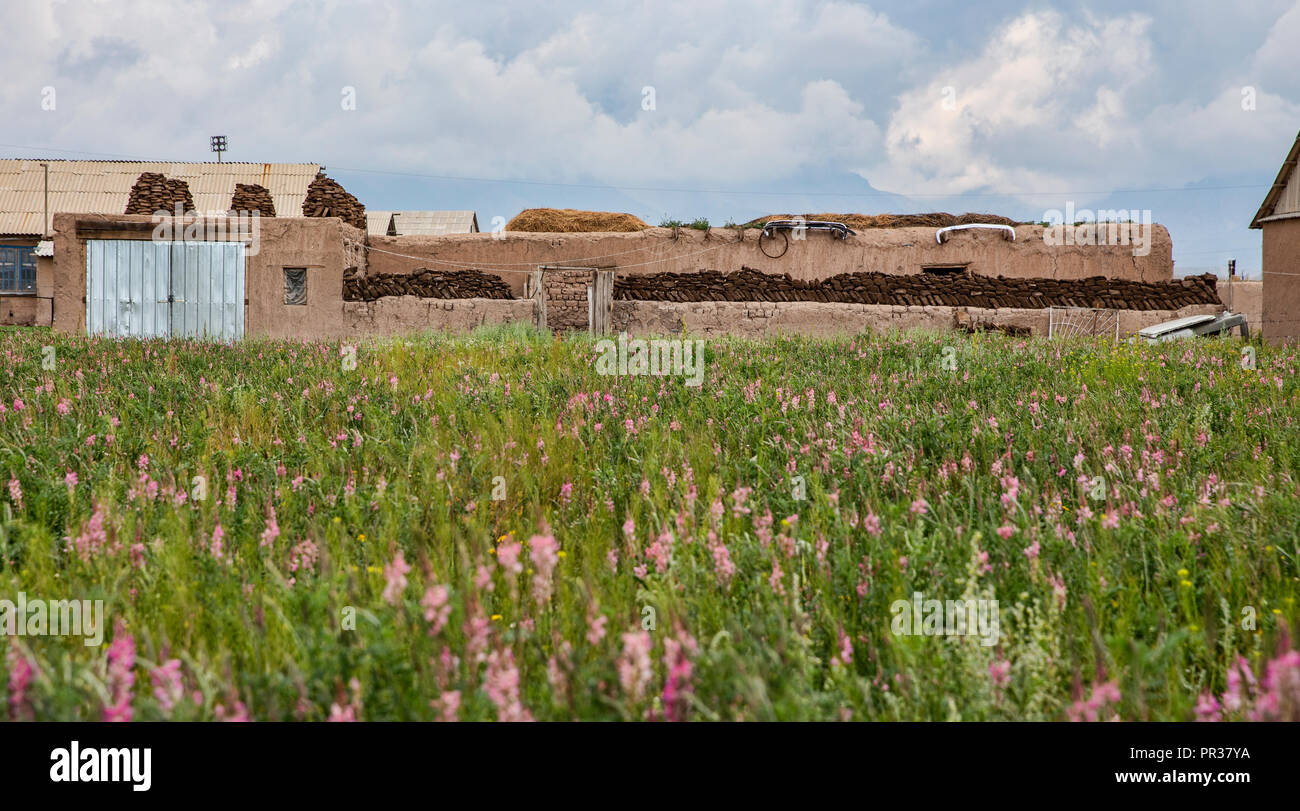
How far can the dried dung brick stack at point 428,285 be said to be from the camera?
54.8 feet

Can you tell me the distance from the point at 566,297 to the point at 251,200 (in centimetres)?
729

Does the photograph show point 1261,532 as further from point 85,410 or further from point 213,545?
point 85,410

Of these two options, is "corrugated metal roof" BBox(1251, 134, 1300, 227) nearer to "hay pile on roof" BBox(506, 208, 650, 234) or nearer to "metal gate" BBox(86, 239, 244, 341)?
"hay pile on roof" BBox(506, 208, 650, 234)

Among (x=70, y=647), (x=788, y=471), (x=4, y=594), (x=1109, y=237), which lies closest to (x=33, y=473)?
(x=4, y=594)

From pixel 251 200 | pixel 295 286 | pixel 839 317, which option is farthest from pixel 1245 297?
pixel 251 200

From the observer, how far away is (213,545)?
265 centimetres

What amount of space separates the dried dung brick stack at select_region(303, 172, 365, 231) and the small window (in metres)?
1.70

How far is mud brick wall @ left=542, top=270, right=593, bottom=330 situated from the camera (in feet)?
54.3

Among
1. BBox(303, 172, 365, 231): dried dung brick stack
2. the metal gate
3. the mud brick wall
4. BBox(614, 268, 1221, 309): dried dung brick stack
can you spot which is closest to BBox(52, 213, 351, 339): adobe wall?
the metal gate

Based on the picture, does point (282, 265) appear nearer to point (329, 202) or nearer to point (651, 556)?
point (329, 202)

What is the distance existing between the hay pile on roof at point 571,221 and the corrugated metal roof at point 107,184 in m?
11.0

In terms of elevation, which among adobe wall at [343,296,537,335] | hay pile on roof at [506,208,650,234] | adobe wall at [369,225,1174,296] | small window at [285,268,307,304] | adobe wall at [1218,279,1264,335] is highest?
hay pile on roof at [506,208,650,234]

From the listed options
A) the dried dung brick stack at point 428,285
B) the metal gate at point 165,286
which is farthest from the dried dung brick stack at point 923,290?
the metal gate at point 165,286

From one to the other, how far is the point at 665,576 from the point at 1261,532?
209 cm
